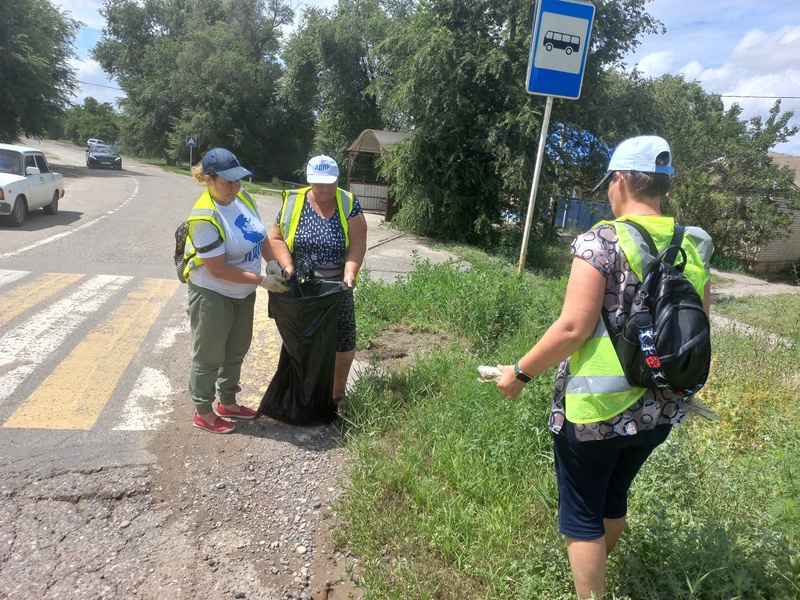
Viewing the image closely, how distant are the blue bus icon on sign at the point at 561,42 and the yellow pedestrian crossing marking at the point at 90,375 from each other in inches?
195

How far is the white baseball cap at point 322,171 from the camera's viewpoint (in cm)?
381

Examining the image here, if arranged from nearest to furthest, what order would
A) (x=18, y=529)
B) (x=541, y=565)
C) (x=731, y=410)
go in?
(x=541, y=565)
(x=18, y=529)
(x=731, y=410)

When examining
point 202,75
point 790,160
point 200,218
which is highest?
point 202,75

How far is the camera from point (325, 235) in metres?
3.95

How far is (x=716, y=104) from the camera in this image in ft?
139

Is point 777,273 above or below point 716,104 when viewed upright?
below

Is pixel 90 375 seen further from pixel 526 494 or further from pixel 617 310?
pixel 617 310

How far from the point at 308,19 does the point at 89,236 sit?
23.9m

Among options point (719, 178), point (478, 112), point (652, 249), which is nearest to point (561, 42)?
point (652, 249)

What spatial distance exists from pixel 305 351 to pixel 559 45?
4.17 m

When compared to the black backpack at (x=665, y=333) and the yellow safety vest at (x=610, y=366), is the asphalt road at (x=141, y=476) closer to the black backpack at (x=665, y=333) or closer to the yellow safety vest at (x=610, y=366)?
the yellow safety vest at (x=610, y=366)

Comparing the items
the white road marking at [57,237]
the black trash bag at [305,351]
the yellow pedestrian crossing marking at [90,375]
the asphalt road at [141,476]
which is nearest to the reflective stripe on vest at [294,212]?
the black trash bag at [305,351]

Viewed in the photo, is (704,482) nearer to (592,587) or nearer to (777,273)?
(592,587)

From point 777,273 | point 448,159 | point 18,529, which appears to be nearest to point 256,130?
point 448,159
